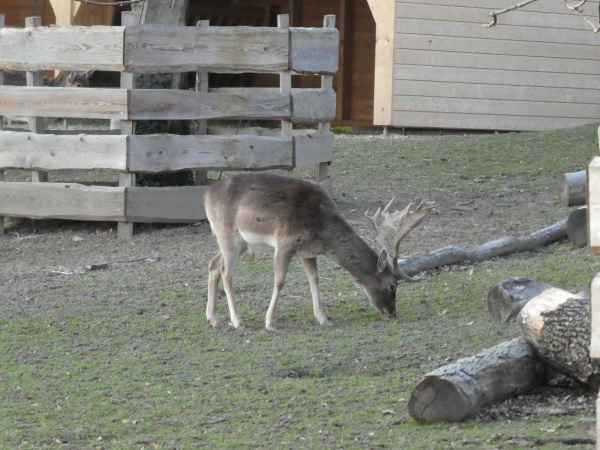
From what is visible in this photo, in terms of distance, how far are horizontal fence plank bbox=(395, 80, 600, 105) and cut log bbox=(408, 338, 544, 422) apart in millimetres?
13716

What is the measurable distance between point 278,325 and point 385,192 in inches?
232

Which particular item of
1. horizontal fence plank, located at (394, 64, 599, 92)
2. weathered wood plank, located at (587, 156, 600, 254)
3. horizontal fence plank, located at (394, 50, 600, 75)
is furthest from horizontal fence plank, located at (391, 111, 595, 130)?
weathered wood plank, located at (587, 156, 600, 254)

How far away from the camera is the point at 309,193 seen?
9.64m

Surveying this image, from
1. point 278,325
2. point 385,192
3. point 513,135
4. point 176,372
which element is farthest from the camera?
point 513,135

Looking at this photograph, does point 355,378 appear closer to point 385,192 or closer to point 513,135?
point 385,192

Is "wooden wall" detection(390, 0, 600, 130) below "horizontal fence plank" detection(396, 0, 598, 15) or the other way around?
below

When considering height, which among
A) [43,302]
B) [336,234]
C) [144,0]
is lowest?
[43,302]

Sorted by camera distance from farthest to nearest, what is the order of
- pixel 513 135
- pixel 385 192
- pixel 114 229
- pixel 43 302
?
pixel 513 135 → pixel 385 192 → pixel 114 229 → pixel 43 302

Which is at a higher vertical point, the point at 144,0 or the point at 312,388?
the point at 144,0

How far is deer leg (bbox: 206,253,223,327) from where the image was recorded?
9.72 m

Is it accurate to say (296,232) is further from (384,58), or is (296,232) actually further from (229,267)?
(384,58)

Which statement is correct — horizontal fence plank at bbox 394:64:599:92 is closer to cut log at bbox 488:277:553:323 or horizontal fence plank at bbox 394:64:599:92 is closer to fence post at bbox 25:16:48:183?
fence post at bbox 25:16:48:183

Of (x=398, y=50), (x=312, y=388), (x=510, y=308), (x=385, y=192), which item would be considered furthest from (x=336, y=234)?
(x=398, y=50)

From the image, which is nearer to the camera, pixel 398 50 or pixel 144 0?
pixel 144 0
